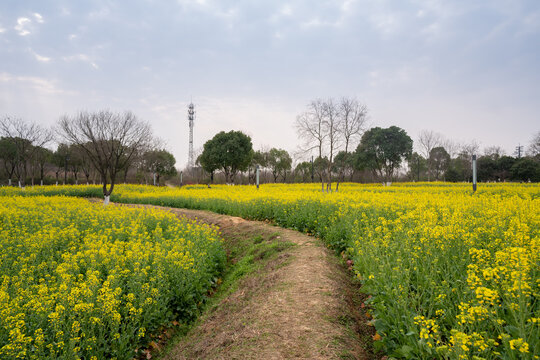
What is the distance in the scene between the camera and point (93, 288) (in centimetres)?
452

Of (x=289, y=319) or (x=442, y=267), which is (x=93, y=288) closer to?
(x=289, y=319)

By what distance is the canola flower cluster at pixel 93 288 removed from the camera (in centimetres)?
375

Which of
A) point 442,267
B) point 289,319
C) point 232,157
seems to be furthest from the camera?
point 232,157

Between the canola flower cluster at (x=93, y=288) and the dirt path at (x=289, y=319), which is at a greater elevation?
the canola flower cluster at (x=93, y=288)

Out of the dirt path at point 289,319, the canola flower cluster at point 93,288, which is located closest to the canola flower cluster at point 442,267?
the dirt path at point 289,319

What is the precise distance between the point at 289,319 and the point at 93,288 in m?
3.10

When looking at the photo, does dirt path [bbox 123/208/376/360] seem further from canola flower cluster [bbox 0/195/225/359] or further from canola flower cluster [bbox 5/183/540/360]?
canola flower cluster [bbox 0/195/225/359]

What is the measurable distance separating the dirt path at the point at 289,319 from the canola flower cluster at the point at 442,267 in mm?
500

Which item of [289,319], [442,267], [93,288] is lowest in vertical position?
[289,319]

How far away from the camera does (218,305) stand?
249 inches

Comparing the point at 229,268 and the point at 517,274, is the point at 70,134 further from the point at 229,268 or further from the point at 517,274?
the point at 517,274

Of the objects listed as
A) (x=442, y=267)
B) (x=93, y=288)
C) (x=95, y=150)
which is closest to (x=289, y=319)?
(x=442, y=267)

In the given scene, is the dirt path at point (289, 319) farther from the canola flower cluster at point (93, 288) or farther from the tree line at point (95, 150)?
the tree line at point (95, 150)

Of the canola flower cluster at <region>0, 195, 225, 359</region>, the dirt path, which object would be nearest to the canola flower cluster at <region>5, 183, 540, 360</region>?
the dirt path
